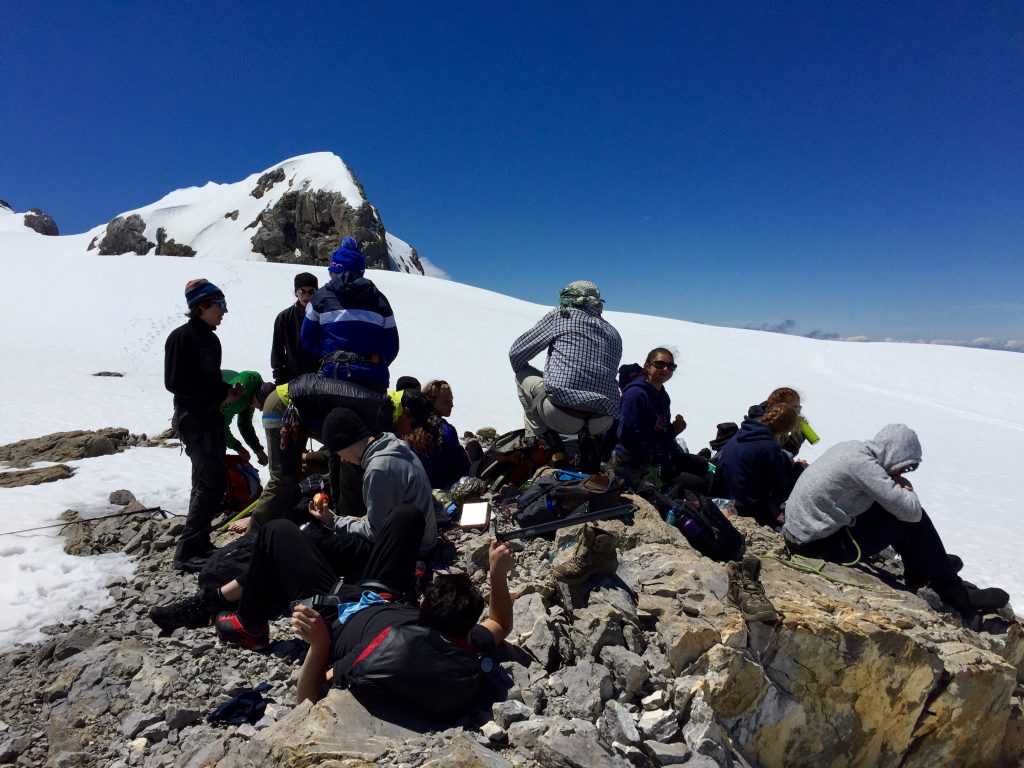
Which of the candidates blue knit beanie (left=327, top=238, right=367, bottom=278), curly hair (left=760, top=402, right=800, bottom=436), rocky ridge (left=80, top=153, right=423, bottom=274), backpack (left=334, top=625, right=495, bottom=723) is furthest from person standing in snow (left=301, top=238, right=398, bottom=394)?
rocky ridge (left=80, top=153, right=423, bottom=274)

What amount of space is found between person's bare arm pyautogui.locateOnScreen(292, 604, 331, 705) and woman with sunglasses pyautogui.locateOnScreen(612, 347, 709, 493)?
10.8 feet

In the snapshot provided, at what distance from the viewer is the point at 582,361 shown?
4738 mm

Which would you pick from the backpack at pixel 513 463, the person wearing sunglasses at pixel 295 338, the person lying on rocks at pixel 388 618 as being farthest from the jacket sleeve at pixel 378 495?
the person wearing sunglasses at pixel 295 338

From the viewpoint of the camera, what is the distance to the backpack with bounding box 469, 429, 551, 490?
5113 millimetres

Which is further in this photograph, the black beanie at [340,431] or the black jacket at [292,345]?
the black jacket at [292,345]

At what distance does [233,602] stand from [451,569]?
4.62ft

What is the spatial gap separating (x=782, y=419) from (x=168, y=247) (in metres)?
74.9

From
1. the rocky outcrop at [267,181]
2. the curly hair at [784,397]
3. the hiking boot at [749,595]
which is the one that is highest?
the rocky outcrop at [267,181]

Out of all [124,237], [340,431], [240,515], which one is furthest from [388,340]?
[124,237]

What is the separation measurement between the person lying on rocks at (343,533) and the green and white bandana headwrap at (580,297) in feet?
7.20

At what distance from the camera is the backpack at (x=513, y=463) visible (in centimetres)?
511

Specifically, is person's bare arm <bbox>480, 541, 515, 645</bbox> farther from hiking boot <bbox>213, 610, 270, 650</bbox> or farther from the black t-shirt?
hiking boot <bbox>213, 610, 270, 650</bbox>

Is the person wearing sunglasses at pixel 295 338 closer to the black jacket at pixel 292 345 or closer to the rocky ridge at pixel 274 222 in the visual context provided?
the black jacket at pixel 292 345

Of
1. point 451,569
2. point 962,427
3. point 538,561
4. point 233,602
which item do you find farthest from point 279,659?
point 962,427
